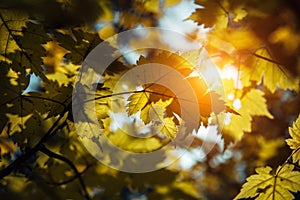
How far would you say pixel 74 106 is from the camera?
96 centimetres

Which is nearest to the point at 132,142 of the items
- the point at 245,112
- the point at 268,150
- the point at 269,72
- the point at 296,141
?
the point at 245,112

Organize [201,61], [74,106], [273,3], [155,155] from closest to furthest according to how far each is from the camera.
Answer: [74,106] < [201,61] < [273,3] < [155,155]

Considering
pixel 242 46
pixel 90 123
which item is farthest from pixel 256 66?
pixel 90 123

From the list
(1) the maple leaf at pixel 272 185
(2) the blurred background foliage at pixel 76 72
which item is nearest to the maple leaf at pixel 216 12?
(2) the blurred background foliage at pixel 76 72

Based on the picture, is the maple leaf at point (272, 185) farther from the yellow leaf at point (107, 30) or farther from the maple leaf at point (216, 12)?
the yellow leaf at point (107, 30)

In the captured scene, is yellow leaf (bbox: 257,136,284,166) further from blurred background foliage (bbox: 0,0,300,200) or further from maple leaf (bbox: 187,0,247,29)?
maple leaf (bbox: 187,0,247,29)

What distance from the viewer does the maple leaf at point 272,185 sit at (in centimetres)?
104

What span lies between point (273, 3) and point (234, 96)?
1.38 ft

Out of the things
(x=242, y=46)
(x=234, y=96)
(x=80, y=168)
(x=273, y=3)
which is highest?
(x=273, y=3)

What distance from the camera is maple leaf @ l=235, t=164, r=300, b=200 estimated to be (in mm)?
1041

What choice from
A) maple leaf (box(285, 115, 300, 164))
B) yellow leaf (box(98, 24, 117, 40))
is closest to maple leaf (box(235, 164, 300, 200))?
maple leaf (box(285, 115, 300, 164))

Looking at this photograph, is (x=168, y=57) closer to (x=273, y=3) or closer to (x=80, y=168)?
(x=273, y=3)

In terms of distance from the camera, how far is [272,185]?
107 centimetres

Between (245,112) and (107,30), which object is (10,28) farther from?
(245,112)
